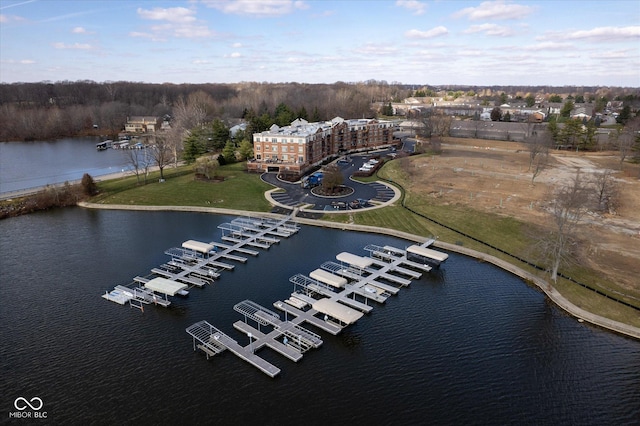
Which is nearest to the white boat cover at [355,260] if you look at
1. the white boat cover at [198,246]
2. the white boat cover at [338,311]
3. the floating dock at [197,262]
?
the white boat cover at [338,311]

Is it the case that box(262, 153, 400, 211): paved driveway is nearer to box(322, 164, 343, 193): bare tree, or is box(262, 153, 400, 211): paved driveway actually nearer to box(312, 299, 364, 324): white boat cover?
box(322, 164, 343, 193): bare tree

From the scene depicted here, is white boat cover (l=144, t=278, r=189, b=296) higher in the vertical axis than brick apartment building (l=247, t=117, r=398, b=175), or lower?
lower

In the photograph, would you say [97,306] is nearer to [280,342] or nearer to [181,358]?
[181,358]

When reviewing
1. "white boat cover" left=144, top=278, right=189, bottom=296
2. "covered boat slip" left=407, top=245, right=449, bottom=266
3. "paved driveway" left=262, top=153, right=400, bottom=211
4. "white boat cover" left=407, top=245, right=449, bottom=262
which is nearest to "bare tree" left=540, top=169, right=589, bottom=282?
"white boat cover" left=407, top=245, right=449, bottom=262

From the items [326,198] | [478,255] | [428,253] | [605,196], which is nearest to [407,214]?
[326,198]

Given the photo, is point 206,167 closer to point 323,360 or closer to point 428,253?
point 428,253
